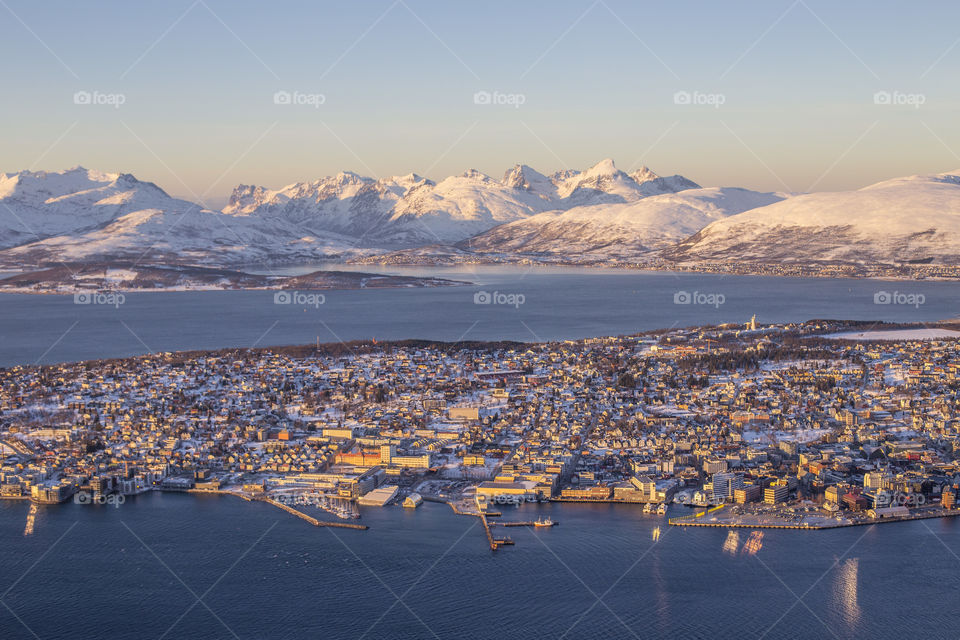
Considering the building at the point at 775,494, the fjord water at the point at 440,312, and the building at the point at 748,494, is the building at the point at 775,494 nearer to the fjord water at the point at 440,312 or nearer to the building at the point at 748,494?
the building at the point at 748,494

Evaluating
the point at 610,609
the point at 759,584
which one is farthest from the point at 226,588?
the point at 759,584

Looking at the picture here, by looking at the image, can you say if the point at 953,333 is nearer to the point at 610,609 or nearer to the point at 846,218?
the point at 610,609

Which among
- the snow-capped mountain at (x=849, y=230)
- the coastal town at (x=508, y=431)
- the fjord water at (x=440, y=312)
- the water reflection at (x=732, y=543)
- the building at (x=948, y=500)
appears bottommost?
the water reflection at (x=732, y=543)

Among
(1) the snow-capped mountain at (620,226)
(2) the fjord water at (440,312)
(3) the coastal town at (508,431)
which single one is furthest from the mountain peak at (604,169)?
(3) the coastal town at (508,431)

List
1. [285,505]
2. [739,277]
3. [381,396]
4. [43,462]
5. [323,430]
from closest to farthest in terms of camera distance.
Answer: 1. [285,505]
2. [43,462]
3. [323,430]
4. [381,396]
5. [739,277]

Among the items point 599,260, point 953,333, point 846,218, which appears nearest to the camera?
point 953,333

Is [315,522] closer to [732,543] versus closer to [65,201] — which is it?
[732,543]
